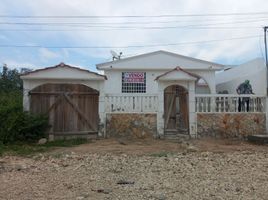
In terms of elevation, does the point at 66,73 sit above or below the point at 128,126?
above

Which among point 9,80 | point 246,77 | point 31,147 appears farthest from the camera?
point 9,80

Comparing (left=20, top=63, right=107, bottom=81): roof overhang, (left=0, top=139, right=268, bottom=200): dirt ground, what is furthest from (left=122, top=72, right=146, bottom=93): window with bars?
(left=0, top=139, right=268, bottom=200): dirt ground

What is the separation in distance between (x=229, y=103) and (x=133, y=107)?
4.39m

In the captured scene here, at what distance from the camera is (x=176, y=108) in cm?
1739

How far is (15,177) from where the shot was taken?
28.5ft

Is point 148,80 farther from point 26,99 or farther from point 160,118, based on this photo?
point 26,99

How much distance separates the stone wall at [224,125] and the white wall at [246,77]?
2.68 metres

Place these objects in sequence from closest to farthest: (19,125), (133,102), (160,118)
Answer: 1. (19,125)
2. (160,118)
3. (133,102)

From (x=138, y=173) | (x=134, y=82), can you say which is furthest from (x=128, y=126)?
(x=138, y=173)

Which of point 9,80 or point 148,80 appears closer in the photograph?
point 148,80

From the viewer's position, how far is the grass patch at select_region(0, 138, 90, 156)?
12.7 meters

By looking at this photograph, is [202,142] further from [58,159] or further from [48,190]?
[48,190]

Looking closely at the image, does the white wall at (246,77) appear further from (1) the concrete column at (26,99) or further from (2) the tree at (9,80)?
(2) the tree at (9,80)

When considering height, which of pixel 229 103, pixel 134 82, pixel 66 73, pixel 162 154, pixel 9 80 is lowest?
pixel 162 154
